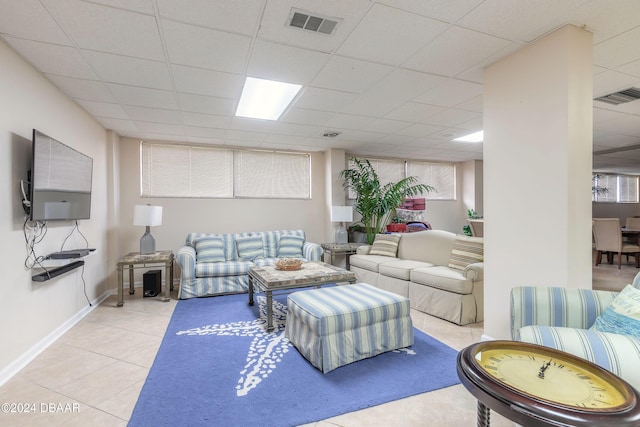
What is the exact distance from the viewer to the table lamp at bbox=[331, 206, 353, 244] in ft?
17.7

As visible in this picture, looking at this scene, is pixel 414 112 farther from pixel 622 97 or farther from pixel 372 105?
pixel 622 97

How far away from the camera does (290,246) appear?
5094 mm

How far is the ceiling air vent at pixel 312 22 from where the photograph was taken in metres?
1.87

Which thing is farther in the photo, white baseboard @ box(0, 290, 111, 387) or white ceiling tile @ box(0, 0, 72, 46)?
white baseboard @ box(0, 290, 111, 387)

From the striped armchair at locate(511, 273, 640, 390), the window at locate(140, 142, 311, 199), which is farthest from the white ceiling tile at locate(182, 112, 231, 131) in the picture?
the striped armchair at locate(511, 273, 640, 390)

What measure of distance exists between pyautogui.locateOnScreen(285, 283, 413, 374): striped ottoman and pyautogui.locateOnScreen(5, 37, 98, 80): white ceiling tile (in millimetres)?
2610

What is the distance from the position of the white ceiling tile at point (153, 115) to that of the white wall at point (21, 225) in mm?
544

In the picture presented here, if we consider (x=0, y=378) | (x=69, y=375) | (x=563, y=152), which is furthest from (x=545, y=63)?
(x=0, y=378)

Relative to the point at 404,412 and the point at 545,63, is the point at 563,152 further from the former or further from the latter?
the point at 404,412

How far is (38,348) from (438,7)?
3.94 meters

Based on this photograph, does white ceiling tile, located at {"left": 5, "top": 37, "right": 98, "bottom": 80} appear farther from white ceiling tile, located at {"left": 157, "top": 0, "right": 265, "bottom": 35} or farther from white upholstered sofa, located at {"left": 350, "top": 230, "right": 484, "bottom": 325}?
white upholstered sofa, located at {"left": 350, "top": 230, "right": 484, "bottom": 325}

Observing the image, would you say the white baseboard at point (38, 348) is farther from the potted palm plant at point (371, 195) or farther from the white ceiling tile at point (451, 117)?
the white ceiling tile at point (451, 117)

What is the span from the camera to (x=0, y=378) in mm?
2057

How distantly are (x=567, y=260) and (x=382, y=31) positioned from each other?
198 centimetres
